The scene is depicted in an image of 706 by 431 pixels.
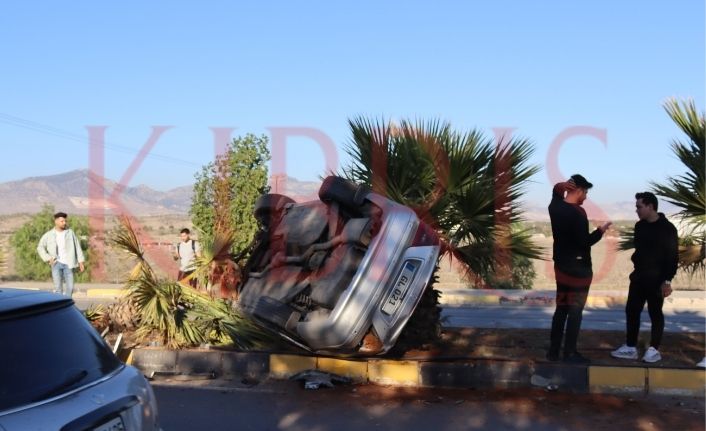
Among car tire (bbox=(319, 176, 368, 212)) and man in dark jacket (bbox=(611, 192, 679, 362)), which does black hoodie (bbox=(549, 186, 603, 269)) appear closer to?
man in dark jacket (bbox=(611, 192, 679, 362))

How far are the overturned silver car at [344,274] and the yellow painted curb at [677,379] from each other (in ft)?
7.48

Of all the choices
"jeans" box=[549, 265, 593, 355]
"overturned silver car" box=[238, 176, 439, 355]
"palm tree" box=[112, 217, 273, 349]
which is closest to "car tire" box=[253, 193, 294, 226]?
"overturned silver car" box=[238, 176, 439, 355]

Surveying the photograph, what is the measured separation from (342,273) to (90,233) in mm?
18070

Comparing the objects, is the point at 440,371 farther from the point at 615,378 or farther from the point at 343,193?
the point at 343,193

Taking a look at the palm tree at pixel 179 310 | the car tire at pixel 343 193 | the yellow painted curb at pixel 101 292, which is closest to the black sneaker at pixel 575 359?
the car tire at pixel 343 193

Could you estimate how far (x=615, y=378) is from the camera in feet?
22.0

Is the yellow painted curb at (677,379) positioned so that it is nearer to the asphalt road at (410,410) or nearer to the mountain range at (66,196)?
the asphalt road at (410,410)

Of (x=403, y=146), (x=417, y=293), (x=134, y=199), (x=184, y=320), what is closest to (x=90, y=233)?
(x=184, y=320)

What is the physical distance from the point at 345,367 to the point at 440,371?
958 millimetres

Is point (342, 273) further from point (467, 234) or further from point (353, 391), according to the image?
point (467, 234)

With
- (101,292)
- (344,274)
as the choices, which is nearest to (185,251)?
(344,274)

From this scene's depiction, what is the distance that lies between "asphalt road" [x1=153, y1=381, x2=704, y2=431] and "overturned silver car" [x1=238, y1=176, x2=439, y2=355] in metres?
0.52

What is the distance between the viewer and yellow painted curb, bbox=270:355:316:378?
7.49 m

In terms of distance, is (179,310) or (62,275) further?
(62,275)
